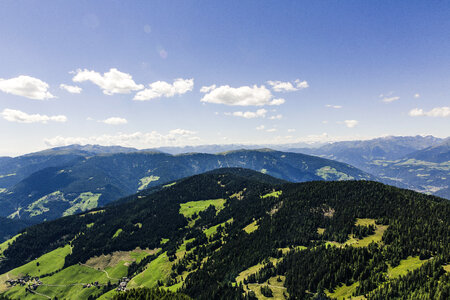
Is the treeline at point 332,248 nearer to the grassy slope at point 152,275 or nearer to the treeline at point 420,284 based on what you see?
the treeline at point 420,284

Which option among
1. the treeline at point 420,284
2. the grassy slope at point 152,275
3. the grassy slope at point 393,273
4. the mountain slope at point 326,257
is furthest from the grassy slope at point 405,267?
the grassy slope at point 152,275

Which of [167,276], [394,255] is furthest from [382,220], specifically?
[167,276]

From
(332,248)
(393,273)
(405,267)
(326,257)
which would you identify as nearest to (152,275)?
(326,257)

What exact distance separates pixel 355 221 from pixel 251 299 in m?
96.9

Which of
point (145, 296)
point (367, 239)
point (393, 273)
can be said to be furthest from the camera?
point (367, 239)

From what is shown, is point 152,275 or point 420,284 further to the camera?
point 152,275

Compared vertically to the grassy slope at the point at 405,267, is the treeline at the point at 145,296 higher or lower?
lower

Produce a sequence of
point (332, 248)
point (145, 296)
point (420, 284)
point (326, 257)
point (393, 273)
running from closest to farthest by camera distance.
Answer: point (420, 284) → point (393, 273) → point (145, 296) → point (326, 257) → point (332, 248)

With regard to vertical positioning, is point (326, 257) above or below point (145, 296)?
above

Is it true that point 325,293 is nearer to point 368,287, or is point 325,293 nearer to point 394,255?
point 368,287

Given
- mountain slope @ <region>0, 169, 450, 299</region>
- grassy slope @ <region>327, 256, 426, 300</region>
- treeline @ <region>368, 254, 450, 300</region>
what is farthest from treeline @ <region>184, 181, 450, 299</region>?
treeline @ <region>368, 254, 450, 300</region>

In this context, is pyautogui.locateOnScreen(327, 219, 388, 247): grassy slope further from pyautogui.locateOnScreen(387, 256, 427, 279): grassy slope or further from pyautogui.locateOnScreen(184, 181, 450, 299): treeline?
pyautogui.locateOnScreen(387, 256, 427, 279): grassy slope

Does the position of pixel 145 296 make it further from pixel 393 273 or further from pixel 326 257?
pixel 393 273

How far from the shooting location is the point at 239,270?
493 feet
